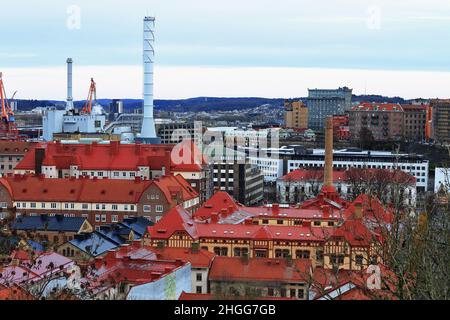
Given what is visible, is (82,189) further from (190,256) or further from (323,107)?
(323,107)

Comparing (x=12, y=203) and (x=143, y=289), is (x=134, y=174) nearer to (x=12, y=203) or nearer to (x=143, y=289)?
(x=12, y=203)

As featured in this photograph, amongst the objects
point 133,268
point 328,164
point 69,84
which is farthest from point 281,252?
point 69,84

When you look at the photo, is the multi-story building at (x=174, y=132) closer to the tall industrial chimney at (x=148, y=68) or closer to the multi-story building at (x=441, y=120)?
the tall industrial chimney at (x=148, y=68)

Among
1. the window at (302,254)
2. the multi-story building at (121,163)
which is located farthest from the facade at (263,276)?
Result: the multi-story building at (121,163)
